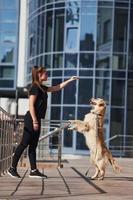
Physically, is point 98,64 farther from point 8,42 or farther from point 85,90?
point 8,42

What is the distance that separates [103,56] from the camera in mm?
34188

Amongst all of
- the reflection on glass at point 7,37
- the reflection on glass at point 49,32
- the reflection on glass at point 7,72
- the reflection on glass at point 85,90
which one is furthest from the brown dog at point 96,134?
the reflection on glass at point 7,37

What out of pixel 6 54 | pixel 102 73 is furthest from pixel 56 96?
pixel 6 54

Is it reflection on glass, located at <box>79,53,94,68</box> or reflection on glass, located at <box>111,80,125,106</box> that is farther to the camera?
reflection on glass, located at <box>79,53,94,68</box>

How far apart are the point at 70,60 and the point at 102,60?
169 cm

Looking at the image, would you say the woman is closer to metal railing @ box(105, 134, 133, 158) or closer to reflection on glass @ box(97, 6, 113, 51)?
metal railing @ box(105, 134, 133, 158)

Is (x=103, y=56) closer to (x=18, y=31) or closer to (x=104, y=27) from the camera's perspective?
(x=104, y=27)

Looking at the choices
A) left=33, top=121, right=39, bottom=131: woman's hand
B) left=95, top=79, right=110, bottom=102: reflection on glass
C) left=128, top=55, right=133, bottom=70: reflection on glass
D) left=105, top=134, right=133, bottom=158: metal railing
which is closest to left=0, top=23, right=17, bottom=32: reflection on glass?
left=95, top=79, right=110, bottom=102: reflection on glass

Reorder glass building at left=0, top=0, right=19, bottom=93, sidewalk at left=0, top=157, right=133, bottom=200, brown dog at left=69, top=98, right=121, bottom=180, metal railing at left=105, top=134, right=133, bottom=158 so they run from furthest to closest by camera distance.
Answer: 1. glass building at left=0, top=0, right=19, bottom=93
2. metal railing at left=105, top=134, right=133, bottom=158
3. brown dog at left=69, top=98, right=121, bottom=180
4. sidewalk at left=0, top=157, right=133, bottom=200

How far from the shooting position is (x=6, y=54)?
47.6 metres

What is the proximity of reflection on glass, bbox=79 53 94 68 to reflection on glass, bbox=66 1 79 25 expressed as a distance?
1737mm

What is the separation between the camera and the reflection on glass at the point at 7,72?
47062 mm

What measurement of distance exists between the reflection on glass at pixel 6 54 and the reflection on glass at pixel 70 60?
43.4 feet

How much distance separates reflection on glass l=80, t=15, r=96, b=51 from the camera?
33906 millimetres
